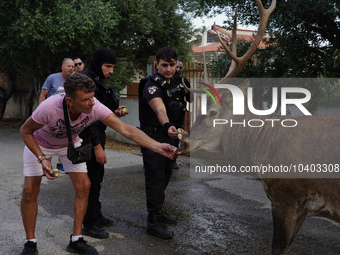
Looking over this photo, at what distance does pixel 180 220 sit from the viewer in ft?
17.6

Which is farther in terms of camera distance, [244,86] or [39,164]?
[244,86]

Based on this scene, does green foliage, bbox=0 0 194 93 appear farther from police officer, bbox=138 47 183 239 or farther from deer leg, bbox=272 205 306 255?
deer leg, bbox=272 205 306 255

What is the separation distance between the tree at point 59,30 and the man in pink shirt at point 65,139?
756 centimetres

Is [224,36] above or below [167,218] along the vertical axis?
above

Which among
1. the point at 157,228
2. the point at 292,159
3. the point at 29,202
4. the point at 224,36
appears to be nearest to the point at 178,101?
the point at 157,228

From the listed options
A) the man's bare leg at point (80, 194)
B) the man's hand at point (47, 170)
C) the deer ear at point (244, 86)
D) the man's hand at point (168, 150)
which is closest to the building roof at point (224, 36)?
the deer ear at point (244, 86)

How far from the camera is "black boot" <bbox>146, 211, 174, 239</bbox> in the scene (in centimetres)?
473

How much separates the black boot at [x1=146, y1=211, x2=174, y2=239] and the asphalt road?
0.23 ft

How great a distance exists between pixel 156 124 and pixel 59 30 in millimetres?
7249

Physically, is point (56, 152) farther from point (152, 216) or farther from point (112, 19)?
point (112, 19)

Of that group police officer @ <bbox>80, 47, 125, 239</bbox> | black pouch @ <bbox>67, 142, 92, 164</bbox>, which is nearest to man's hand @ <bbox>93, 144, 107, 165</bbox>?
police officer @ <bbox>80, 47, 125, 239</bbox>

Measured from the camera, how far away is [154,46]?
19.3 meters

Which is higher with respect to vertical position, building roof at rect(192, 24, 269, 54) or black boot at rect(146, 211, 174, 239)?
building roof at rect(192, 24, 269, 54)

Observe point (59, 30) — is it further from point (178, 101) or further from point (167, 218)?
point (167, 218)
